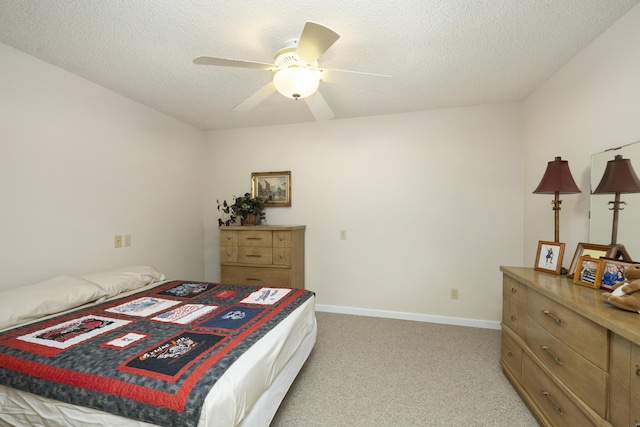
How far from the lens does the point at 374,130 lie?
3.11 m

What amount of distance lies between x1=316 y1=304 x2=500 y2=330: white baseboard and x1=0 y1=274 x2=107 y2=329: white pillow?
7.52 ft

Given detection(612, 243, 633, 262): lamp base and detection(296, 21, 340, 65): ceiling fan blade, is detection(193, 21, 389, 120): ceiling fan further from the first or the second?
detection(612, 243, 633, 262): lamp base

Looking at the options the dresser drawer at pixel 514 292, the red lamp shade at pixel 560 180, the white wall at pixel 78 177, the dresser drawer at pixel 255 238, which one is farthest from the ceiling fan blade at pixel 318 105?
the white wall at pixel 78 177

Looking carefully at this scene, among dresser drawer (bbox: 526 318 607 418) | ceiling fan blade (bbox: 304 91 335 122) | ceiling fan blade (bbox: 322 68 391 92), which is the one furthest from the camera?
ceiling fan blade (bbox: 304 91 335 122)

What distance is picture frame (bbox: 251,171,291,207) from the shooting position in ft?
11.1

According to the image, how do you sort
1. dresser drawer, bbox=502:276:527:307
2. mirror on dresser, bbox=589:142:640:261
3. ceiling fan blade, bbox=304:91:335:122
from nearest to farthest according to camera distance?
mirror on dresser, bbox=589:142:640:261 < dresser drawer, bbox=502:276:527:307 < ceiling fan blade, bbox=304:91:335:122

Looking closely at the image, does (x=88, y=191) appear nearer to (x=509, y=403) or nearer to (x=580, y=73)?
(x=509, y=403)

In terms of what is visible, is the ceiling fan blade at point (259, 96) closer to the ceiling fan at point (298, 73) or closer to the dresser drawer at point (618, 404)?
the ceiling fan at point (298, 73)

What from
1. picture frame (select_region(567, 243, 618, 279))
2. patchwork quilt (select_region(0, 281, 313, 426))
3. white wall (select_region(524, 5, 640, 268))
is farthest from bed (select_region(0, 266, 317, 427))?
white wall (select_region(524, 5, 640, 268))

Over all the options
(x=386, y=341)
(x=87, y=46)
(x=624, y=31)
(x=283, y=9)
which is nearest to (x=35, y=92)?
(x=87, y=46)

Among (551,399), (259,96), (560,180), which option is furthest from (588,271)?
(259,96)

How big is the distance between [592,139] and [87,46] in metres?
3.52

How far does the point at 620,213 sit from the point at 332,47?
2061mm

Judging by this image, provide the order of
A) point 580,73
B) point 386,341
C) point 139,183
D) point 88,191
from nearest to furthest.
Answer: point 580,73
point 88,191
point 386,341
point 139,183
